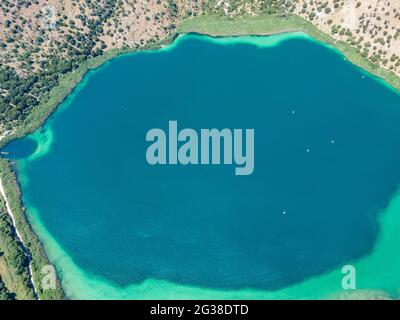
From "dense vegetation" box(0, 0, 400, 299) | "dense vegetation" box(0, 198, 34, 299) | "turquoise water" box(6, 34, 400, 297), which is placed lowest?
"dense vegetation" box(0, 198, 34, 299)

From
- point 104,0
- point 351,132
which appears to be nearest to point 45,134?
point 104,0

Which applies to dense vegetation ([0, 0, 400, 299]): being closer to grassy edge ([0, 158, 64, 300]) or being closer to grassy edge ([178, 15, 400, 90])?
grassy edge ([178, 15, 400, 90])

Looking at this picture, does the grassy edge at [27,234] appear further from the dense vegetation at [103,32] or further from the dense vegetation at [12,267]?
the dense vegetation at [103,32]

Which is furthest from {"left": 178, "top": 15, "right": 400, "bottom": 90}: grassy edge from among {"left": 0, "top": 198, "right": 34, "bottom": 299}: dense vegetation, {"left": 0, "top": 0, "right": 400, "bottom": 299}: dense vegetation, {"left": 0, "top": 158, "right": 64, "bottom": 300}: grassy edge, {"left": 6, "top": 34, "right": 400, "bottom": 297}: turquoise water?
{"left": 0, "top": 198, "right": 34, "bottom": 299}: dense vegetation

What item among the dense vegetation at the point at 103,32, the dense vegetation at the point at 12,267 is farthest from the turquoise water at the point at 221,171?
the dense vegetation at the point at 12,267
